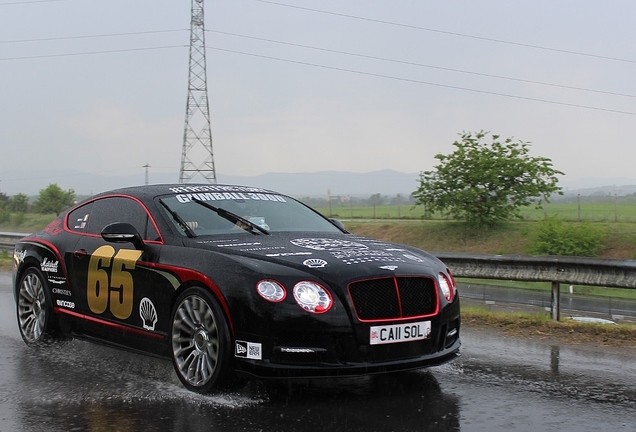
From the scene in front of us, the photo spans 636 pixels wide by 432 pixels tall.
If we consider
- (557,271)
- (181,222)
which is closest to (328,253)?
(181,222)

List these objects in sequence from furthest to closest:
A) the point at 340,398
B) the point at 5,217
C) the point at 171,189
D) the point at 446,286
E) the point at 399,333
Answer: the point at 5,217 < the point at 171,189 < the point at 446,286 < the point at 340,398 < the point at 399,333

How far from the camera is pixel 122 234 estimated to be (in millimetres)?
6207

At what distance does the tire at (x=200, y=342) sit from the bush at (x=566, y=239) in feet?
83.2

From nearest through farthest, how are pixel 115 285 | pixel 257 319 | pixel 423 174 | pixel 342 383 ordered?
pixel 257 319 → pixel 342 383 → pixel 115 285 → pixel 423 174

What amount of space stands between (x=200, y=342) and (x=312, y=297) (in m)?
0.96

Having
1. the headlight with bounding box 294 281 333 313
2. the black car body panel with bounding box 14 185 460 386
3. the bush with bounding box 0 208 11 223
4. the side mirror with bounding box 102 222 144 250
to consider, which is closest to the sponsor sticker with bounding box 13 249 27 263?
the black car body panel with bounding box 14 185 460 386

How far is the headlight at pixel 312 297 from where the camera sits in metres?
5.17

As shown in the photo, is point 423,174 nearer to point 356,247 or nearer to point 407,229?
point 407,229

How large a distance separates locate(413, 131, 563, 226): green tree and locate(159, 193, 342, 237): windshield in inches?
1058

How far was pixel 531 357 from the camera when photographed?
277 inches

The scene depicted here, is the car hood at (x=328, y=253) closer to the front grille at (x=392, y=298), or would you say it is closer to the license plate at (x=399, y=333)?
the front grille at (x=392, y=298)

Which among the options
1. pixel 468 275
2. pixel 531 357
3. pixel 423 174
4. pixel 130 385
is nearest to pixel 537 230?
pixel 423 174

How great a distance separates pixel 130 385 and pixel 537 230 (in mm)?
27470

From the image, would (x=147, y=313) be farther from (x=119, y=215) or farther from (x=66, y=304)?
(x=66, y=304)
